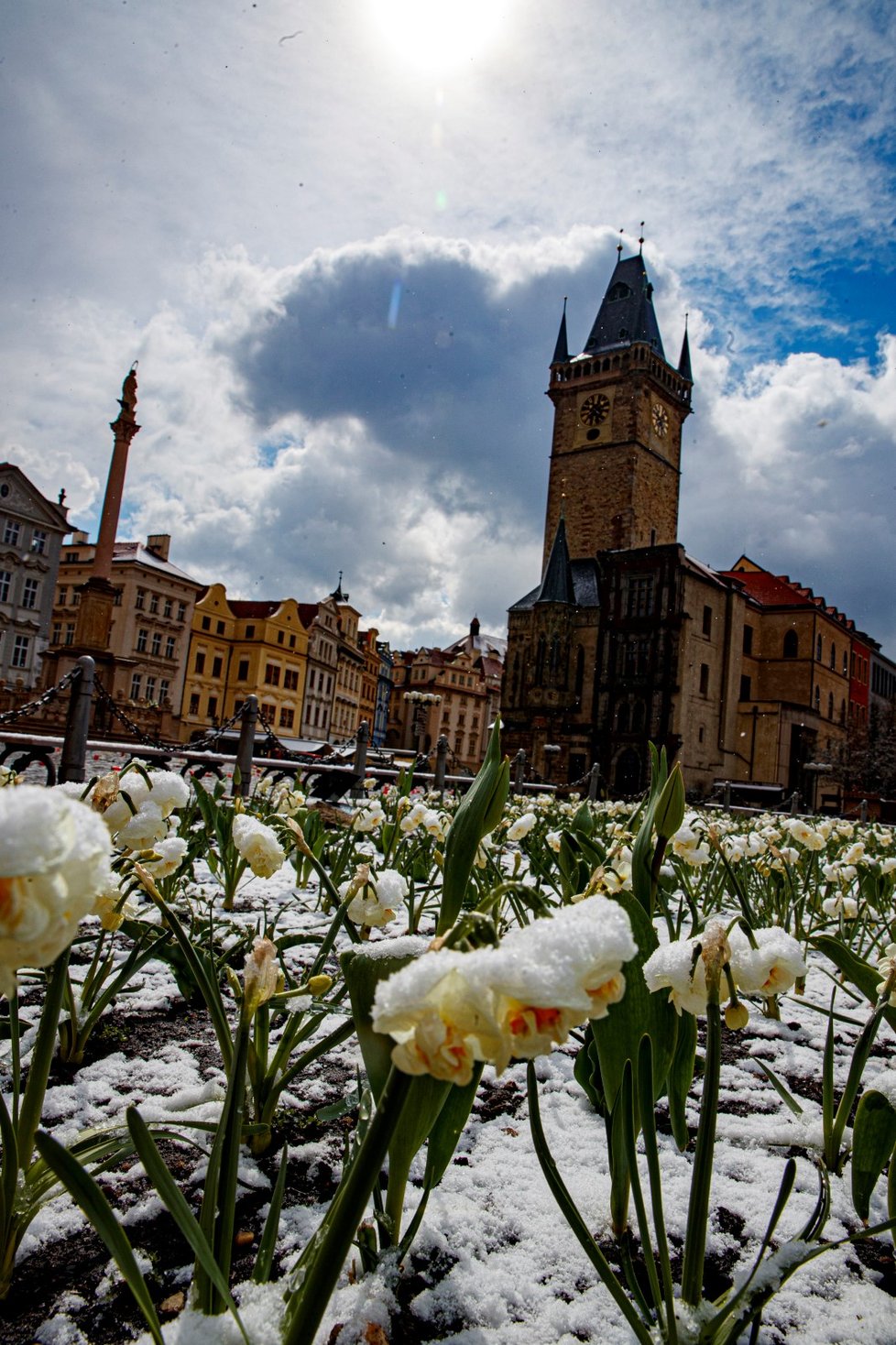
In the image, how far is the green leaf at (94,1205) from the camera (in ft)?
2.44

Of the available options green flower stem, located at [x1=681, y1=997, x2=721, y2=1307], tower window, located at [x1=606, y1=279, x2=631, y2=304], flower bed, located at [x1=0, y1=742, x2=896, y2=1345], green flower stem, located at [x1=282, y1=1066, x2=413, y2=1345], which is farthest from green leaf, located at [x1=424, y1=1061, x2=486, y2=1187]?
tower window, located at [x1=606, y1=279, x2=631, y2=304]

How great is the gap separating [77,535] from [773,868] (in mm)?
50460

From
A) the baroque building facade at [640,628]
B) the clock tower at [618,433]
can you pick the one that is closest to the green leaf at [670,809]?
the baroque building facade at [640,628]

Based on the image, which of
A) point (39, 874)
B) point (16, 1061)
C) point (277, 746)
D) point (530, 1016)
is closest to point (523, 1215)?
point (16, 1061)

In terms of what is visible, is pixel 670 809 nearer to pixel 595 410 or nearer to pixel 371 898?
pixel 371 898

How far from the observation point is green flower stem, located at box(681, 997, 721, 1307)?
1067mm

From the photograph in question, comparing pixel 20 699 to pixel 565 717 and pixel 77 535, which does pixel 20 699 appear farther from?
pixel 77 535

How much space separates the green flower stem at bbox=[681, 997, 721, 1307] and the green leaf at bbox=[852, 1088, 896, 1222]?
396 millimetres

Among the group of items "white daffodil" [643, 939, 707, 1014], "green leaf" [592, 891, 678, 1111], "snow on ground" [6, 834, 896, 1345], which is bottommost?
"snow on ground" [6, 834, 896, 1345]

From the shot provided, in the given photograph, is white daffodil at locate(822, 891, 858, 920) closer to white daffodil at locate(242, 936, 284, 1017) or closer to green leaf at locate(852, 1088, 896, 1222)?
green leaf at locate(852, 1088, 896, 1222)

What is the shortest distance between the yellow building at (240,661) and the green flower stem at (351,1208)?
47713mm

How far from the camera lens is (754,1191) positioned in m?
1.58

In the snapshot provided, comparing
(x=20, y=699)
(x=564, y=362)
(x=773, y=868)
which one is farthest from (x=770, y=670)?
(x=773, y=868)

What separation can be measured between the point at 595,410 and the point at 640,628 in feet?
43.3
